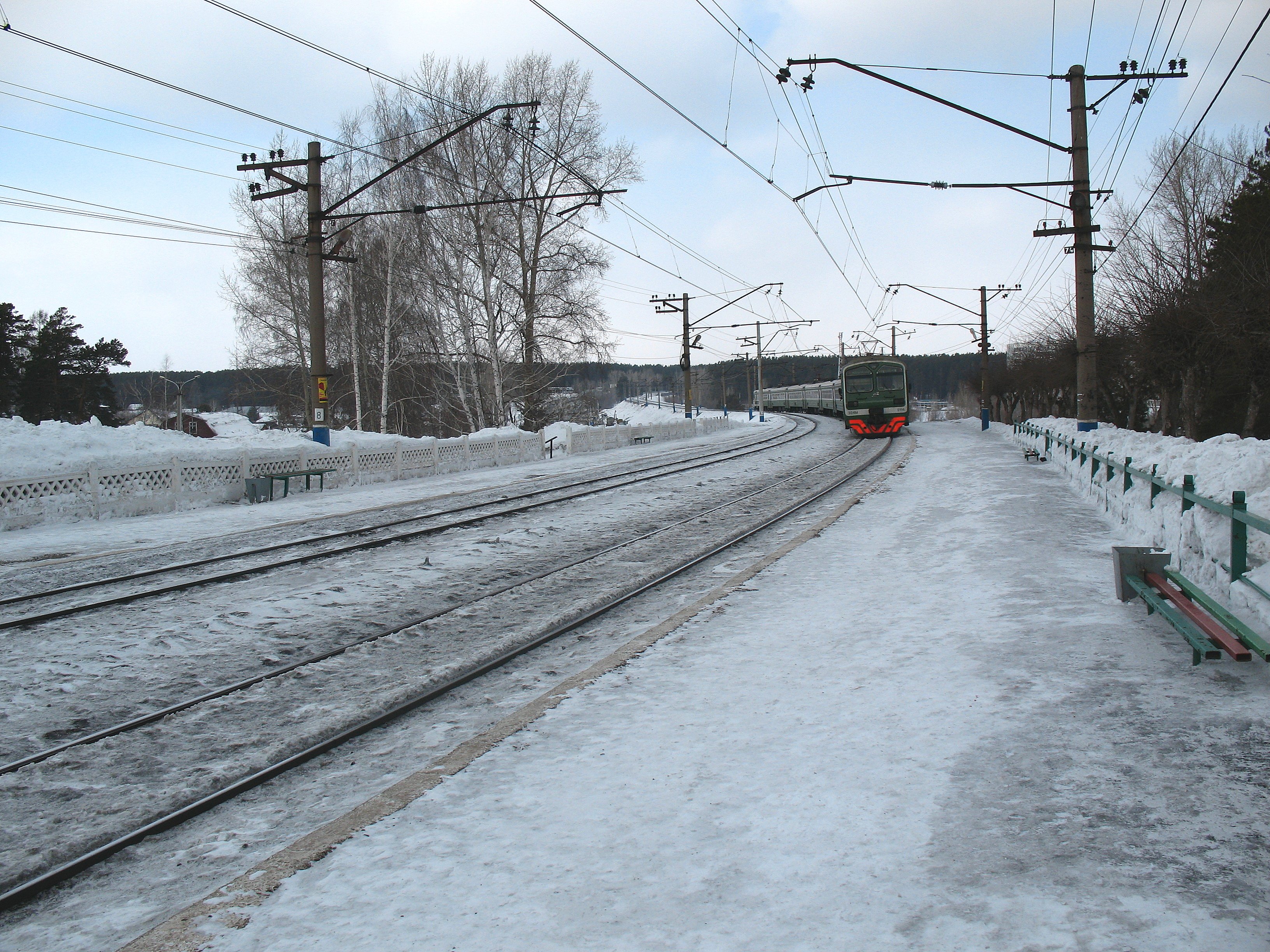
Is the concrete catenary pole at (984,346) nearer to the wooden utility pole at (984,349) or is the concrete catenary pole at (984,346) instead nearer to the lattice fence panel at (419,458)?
the wooden utility pole at (984,349)

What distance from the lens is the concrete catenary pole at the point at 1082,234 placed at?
1505 cm

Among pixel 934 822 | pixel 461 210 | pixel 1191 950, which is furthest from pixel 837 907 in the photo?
pixel 461 210

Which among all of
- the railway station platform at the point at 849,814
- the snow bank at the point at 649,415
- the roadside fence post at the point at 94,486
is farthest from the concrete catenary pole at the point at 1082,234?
the snow bank at the point at 649,415

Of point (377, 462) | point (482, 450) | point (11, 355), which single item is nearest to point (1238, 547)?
point (377, 462)

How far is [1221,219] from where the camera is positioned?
1206 inches

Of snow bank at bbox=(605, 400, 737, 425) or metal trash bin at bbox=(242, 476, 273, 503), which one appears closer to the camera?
metal trash bin at bbox=(242, 476, 273, 503)

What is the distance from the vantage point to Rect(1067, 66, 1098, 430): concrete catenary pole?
49.4 feet

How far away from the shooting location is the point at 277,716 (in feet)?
16.6

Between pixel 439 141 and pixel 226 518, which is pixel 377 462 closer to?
pixel 226 518

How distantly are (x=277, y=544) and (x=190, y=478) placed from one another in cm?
569

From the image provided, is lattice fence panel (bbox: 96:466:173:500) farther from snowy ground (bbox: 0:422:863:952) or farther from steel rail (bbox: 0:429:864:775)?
steel rail (bbox: 0:429:864:775)

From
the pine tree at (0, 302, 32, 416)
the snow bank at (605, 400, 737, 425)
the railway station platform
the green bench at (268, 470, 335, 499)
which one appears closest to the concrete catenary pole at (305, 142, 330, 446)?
the green bench at (268, 470, 335, 499)

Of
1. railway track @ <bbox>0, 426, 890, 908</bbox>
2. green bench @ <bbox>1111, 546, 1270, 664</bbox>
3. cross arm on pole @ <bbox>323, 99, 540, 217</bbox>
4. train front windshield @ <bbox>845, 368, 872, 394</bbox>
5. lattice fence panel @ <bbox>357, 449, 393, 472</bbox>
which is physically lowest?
railway track @ <bbox>0, 426, 890, 908</bbox>

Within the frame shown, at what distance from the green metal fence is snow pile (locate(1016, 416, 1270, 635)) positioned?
0.05 metres
